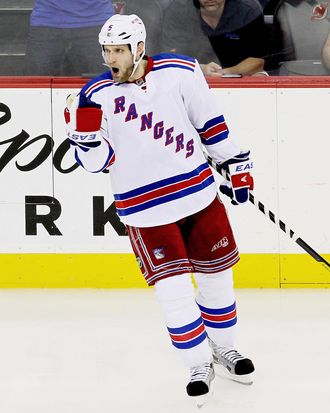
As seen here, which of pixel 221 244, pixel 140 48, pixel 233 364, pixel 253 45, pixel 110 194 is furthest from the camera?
pixel 253 45

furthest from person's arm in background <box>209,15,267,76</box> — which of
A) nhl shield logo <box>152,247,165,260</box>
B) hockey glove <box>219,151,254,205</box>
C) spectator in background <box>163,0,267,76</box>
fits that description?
nhl shield logo <box>152,247,165,260</box>

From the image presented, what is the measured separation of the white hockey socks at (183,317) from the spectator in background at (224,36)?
1763 mm

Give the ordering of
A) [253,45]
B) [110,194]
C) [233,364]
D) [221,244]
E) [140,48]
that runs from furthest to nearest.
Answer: [253,45]
[110,194]
[233,364]
[221,244]
[140,48]

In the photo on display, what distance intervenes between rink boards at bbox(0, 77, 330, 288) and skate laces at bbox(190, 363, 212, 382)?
4.52 ft

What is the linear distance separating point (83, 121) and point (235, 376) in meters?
0.95

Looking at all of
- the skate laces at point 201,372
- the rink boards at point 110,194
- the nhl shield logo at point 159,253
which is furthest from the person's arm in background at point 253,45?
the skate laces at point 201,372

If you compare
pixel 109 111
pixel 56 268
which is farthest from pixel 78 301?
pixel 109 111

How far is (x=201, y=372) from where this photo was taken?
3.51 m

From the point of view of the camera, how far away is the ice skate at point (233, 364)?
365 cm

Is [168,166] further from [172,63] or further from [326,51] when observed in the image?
[326,51]

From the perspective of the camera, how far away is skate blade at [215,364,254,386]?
3.64 m

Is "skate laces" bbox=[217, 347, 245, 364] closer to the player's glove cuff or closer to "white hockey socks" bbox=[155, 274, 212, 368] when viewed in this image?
"white hockey socks" bbox=[155, 274, 212, 368]

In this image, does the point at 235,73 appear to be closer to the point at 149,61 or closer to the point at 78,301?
the point at 78,301

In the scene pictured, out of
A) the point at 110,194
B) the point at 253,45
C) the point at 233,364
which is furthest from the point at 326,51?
the point at 233,364
